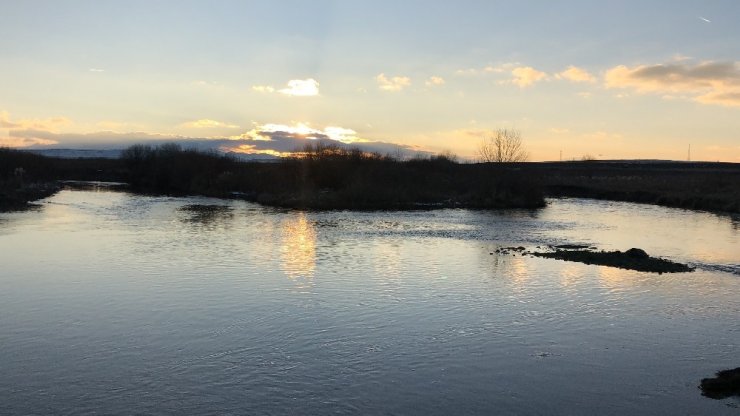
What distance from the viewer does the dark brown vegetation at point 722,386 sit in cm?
952

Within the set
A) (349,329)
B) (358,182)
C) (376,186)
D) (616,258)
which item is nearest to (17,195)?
(358,182)

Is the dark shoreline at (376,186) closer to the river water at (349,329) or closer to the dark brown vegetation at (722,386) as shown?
the river water at (349,329)

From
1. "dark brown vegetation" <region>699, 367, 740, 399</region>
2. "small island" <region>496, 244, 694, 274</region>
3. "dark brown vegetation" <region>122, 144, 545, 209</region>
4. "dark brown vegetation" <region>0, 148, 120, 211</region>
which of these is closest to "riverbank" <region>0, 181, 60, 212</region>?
"dark brown vegetation" <region>0, 148, 120, 211</region>

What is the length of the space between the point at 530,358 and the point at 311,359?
4.23 metres

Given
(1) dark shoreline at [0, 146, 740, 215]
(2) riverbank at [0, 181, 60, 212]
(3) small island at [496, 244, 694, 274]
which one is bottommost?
(3) small island at [496, 244, 694, 274]

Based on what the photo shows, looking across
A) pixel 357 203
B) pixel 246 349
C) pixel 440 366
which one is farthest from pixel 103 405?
pixel 357 203

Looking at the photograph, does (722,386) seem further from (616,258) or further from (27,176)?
(27,176)

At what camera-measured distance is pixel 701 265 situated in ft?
74.1

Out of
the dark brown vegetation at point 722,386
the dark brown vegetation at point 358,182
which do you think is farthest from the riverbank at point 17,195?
the dark brown vegetation at point 722,386

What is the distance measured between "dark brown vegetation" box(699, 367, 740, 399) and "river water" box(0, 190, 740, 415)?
18 cm

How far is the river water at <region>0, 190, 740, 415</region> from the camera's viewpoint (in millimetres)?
9250

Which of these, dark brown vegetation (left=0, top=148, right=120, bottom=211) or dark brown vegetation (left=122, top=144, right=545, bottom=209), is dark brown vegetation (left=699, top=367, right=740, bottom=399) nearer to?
dark brown vegetation (left=122, top=144, right=545, bottom=209)

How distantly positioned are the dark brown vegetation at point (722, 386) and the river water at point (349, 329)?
0.59ft

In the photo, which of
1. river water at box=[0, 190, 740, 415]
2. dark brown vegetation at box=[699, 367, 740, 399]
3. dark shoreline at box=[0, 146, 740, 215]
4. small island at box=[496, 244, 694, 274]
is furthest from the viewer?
dark shoreline at box=[0, 146, 740, 215]
